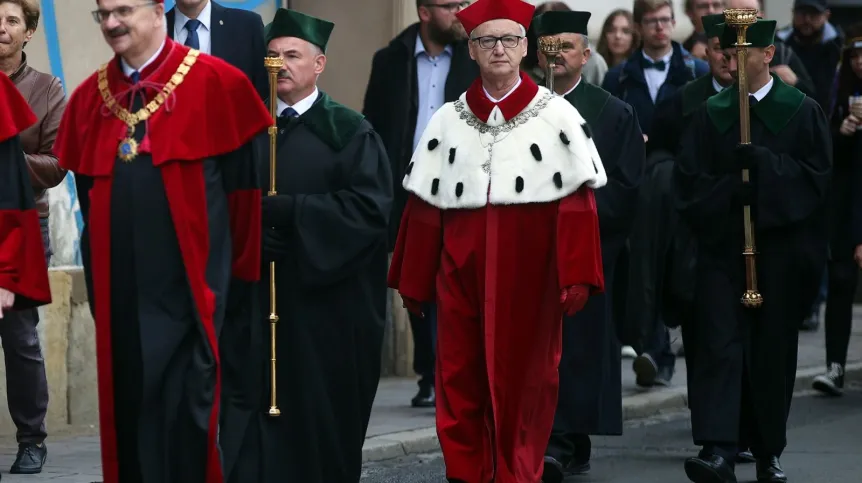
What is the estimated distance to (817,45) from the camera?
15.1 meters

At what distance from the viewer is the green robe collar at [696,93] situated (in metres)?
10.7

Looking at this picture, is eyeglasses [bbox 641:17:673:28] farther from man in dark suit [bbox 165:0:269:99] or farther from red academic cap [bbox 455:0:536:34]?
red academic cap [bbox 455:0:536:34]

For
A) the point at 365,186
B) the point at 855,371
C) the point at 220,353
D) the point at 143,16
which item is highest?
the point at 143,16

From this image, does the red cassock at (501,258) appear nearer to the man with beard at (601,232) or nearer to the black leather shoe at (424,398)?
the man with beard at (601,232)

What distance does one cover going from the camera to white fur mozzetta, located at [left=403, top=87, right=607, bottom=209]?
322 inches

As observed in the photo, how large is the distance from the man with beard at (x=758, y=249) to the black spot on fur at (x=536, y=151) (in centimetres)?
143

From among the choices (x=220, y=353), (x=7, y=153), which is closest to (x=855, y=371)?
(x=220, y=353)

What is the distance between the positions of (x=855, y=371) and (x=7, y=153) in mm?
7482

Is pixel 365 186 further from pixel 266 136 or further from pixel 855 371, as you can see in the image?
pixel 855 371

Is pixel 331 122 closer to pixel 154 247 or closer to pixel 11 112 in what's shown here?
pixel 11 112

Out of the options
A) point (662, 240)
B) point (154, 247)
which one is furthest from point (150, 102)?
point (662, 240)

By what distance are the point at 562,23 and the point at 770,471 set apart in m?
2.35

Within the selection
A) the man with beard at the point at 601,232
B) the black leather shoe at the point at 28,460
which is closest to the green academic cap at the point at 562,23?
the man with beard at the point at 601,232

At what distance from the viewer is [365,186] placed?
8.16 m
